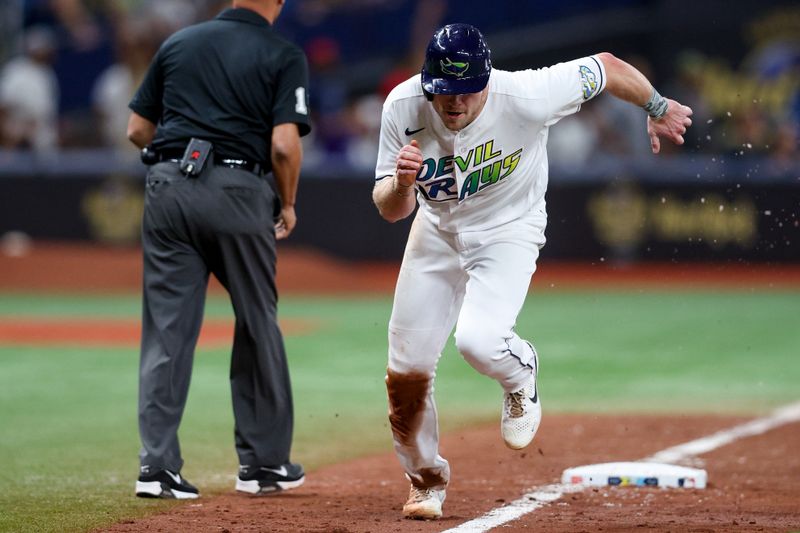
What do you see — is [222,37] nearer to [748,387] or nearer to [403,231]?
[748,387]

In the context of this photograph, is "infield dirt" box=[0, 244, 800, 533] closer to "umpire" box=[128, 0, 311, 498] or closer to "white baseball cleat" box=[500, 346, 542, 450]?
"white baseball cleat" box=[500, 346, 542, 450]

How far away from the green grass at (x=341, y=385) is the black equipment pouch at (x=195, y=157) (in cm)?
155

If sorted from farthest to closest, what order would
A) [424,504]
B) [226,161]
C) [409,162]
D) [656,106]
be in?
[226,161]
[656,106]
[424,504]
[409,162]

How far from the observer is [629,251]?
19688 millimetres

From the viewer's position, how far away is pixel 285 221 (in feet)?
22.2

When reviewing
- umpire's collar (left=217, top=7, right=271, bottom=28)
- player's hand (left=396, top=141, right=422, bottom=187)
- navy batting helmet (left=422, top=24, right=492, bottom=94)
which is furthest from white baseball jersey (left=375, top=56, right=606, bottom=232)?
umpire's collar (left=217, top=7, right=271, bottom=28)

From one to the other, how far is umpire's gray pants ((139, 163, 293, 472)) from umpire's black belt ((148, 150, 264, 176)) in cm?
3

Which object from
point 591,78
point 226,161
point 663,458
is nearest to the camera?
point 591,78

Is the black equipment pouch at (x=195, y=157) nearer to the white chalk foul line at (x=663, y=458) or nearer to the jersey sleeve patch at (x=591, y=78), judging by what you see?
the jersey sleeve patch at (x=591, y=78)

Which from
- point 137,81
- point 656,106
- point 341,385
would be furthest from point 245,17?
point 137,81

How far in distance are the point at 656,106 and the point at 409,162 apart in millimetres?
1355

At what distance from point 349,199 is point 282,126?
13.0m

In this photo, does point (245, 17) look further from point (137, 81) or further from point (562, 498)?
point (137, 81)

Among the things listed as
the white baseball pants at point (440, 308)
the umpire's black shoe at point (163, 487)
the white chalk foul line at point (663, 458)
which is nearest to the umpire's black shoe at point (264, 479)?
the umpire's black shoe at point (163, 487)
